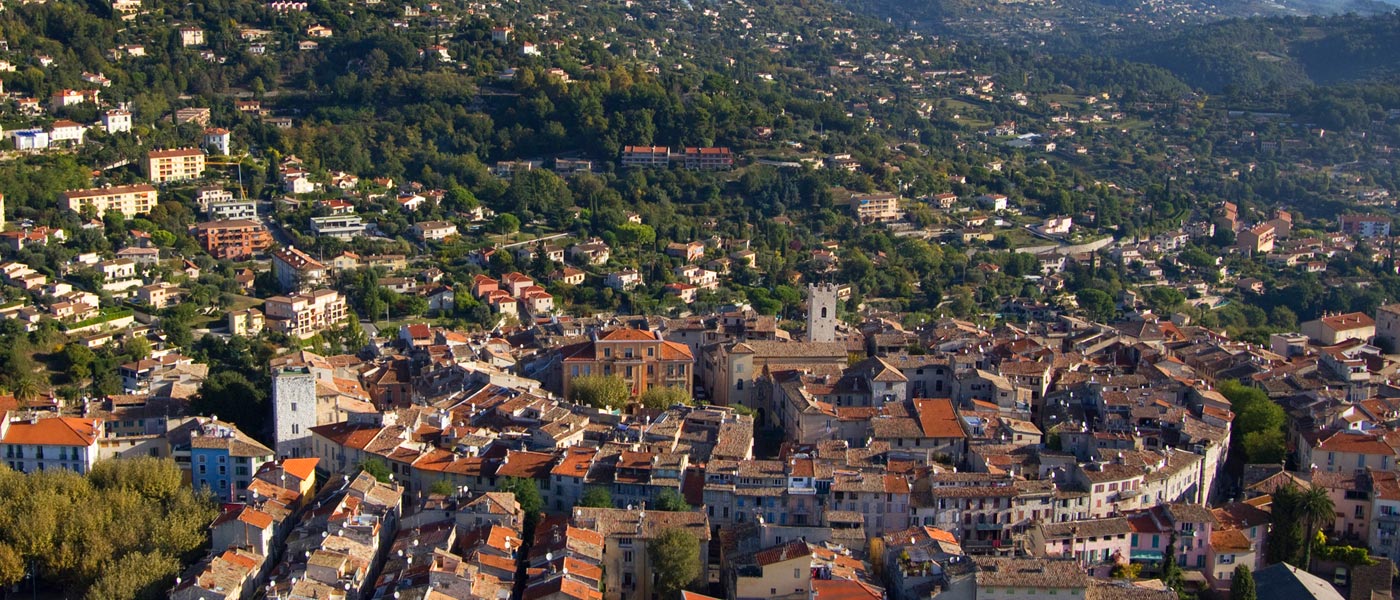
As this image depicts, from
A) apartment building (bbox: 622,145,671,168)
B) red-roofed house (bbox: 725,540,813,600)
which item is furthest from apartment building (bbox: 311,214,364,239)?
red-roofed house (bbox: 725,540,813,600)

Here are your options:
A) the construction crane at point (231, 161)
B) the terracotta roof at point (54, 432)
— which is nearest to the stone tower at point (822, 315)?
the terracotta roof at point (54, 432)

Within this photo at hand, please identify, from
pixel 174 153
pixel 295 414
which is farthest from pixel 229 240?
pixel 295 414

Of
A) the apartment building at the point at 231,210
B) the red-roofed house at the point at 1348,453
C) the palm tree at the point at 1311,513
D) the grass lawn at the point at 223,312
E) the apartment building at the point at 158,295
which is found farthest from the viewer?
the apartment building at the point at 231,210

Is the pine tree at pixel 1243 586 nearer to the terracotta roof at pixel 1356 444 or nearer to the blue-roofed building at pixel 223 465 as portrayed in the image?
the terracotta roof at pixel 1356 444

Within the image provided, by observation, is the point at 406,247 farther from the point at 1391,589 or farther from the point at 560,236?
the point at 1391,589

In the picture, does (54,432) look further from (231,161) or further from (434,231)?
(231,161)
